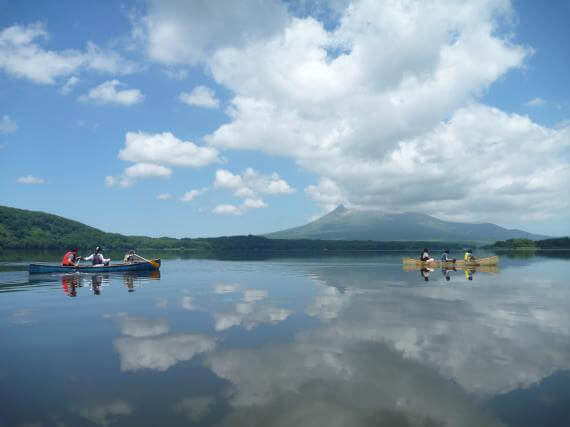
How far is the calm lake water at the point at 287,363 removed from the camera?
9484mm

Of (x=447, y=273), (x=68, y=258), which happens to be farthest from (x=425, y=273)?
(x=68, y=258)

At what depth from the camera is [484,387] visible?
36.2ft

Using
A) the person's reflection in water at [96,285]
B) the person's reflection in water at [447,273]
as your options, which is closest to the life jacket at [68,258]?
the person's reflection in water at [96,285]

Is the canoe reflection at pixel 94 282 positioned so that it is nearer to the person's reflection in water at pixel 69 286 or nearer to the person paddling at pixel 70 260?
the person's reflection in water at pixel 69 286

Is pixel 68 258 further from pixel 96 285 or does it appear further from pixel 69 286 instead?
pixel 96 285

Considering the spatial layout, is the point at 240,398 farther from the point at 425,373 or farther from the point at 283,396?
the point at 425,373

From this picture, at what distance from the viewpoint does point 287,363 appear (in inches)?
514

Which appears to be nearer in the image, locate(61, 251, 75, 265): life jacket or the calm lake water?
the calm lake water

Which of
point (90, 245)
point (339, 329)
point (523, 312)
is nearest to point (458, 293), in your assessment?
point (523, 312)

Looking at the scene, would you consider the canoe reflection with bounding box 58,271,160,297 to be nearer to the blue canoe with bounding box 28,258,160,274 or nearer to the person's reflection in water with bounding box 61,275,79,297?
the person's reflection in water with bounding box 61,275,79,297

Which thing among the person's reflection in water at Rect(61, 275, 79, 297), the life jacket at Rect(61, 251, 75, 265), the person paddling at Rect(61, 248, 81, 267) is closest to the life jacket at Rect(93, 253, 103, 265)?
the person paddling at Rect(61, 248, 81, 267)

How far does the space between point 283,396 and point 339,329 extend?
7.95 meters

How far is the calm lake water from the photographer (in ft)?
31.1

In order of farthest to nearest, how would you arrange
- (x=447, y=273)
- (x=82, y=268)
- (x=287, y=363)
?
(x=447, y=273), (x=82, y=268), (x=287, y=363)
